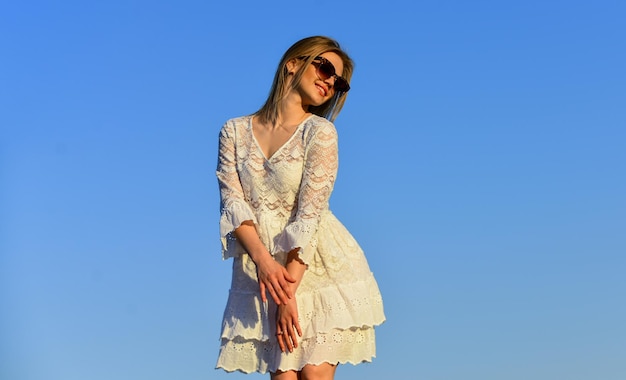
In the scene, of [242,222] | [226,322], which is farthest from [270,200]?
[226,322]

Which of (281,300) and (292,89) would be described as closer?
(281,300)

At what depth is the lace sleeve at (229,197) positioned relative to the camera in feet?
21.7

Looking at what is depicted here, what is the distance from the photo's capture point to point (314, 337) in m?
6.57

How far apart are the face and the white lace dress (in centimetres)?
16

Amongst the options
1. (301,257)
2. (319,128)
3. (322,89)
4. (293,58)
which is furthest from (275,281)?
(293,58)

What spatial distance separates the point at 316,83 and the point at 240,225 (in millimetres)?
892

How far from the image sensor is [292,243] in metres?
6.46

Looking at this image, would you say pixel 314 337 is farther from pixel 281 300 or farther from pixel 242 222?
pixel 242 222

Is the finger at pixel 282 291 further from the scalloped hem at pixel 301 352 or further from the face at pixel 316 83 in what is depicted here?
the face at pixel 316 83

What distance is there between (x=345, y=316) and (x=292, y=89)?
1.25m

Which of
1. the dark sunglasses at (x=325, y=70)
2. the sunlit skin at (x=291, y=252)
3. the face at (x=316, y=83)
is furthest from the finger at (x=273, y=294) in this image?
the dark sunglasses at (x=325, y=70)

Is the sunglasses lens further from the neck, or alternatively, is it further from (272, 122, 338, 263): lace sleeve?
(272, 122, 338, 263): lace sleeve

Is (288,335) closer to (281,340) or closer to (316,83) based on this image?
(281,340)

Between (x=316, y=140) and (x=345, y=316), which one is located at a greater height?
(x=316, y=140)
